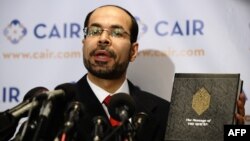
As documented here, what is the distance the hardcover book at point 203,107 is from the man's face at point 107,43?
1.31 feet

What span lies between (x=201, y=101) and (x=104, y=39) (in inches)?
21.7

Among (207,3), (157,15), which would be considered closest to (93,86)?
(157,15)

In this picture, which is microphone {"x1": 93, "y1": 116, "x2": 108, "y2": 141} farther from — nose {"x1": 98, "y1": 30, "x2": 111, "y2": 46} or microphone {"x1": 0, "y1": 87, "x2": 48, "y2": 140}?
nose {"x1": 98, "y1": 30, "x2": 111, "y2": 46}

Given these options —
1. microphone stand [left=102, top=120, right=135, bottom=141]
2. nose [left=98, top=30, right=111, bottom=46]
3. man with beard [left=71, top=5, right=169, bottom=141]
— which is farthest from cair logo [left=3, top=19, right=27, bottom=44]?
microphone stand [left=102, top=120, right=135, bottom=141]

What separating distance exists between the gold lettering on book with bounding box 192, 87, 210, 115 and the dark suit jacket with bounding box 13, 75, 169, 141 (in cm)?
21

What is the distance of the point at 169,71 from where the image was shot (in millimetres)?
2152

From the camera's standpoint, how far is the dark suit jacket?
1.61 meters

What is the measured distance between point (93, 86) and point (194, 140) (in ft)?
2.01

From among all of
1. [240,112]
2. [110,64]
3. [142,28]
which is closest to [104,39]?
[110,64]

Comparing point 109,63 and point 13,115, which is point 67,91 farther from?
point 109,63

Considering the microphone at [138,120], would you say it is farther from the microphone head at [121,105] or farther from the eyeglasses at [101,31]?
the eyeglasses at [101,31]

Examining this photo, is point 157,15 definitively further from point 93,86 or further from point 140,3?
A: point 93,86

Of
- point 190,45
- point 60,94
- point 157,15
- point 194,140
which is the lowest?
point 194,140

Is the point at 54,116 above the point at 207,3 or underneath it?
underneath
